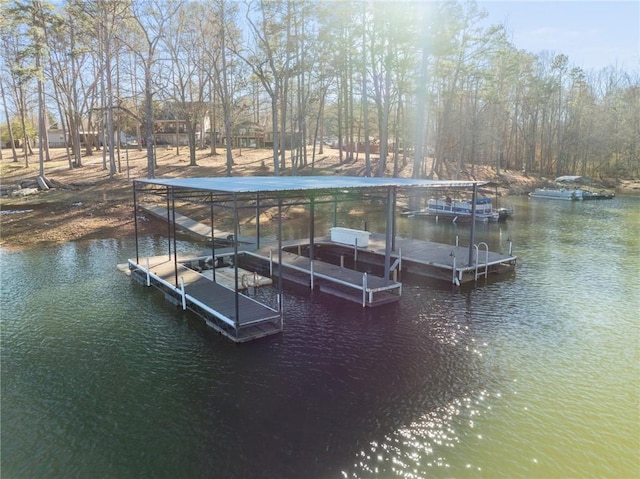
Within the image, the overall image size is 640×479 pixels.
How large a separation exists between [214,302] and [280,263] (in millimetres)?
2612

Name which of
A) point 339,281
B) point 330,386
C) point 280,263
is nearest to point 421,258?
point 339,281

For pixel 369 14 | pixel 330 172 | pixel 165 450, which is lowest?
pixel 165 450

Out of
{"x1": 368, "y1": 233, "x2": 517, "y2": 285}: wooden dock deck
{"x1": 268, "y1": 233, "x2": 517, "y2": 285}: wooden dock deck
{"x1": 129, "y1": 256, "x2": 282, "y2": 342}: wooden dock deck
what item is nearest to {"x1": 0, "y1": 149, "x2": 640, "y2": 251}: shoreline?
{"x1": 129, "y1": 256, "x2": 282, "y2": 342}: wooden dock deck

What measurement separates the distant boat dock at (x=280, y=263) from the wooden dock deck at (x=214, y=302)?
0.03 metres

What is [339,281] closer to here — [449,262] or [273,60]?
[449,262]

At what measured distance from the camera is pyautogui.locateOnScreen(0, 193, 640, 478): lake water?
712 centimetres

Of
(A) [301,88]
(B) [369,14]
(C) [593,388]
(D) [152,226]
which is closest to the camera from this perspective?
(C) [593,388]

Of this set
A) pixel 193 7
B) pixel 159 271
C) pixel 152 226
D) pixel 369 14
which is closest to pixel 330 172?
pixel 369 14

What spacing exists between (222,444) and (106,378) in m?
3.69

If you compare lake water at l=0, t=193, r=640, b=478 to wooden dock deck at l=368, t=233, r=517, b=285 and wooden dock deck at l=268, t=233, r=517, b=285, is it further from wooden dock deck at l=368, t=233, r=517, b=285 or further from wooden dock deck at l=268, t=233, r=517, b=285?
wooden dock deck at l=268, t=233, r=517, b=285

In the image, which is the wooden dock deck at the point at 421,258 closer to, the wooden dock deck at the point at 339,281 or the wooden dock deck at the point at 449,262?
the wooden dock deck at the point at 449,262

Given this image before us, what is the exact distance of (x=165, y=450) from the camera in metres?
7.30

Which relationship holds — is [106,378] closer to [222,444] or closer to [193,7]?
Result: [222,444]

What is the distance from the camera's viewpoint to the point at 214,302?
12.8 metres
